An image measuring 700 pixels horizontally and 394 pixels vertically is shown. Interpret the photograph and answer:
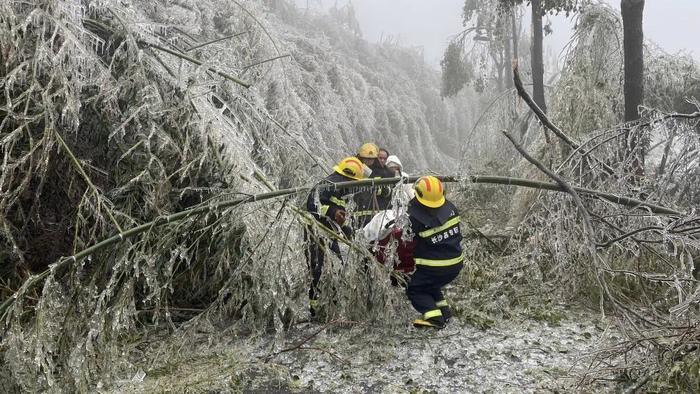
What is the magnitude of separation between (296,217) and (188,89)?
1.27 meters

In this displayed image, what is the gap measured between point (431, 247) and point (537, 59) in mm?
6810

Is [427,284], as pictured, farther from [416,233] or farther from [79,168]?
[79,168]

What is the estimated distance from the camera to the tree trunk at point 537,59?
28.2ft

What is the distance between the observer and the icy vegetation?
3.10 metres

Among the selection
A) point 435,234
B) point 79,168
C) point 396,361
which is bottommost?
point 396,361

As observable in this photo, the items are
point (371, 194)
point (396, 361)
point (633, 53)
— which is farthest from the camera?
point (633, 53)

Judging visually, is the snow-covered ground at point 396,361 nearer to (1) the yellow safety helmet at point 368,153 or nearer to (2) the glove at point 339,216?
(2) the glove at point 339,216

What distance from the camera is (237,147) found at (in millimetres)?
3936

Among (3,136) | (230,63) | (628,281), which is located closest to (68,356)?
(3,136)

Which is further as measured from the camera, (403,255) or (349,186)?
(403,255)

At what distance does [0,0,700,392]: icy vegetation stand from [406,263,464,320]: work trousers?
127mm

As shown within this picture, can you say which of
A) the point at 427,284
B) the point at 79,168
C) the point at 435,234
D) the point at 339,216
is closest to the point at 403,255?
the point at 427,284

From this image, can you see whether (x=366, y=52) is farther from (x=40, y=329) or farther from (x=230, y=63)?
(x=40, y=329)

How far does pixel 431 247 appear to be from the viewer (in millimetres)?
3783
